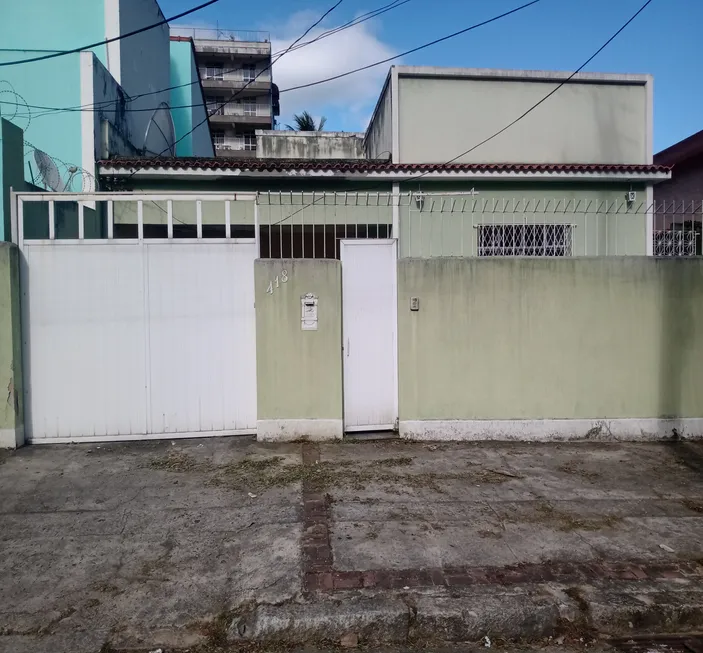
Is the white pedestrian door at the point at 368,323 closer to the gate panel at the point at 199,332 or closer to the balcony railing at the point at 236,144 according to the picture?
the gate panel at the point at 199,332

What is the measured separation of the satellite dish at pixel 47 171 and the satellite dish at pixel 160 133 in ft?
16.4

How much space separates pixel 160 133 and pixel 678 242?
12.0 m

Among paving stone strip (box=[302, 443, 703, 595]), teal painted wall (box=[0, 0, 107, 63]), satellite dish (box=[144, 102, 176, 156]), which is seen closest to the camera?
paving stone strip (box=[302, 443, 703, 595])

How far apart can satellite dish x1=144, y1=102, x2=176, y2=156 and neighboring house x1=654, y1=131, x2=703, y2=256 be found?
34.5ft

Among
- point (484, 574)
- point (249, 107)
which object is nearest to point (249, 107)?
point (249, 107)

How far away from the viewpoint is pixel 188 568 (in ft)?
11.6

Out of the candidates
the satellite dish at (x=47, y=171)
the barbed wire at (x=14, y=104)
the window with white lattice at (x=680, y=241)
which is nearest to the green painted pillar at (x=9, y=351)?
the satellite dish at (x=47, y=171)

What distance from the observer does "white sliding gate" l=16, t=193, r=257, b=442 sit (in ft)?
19.0

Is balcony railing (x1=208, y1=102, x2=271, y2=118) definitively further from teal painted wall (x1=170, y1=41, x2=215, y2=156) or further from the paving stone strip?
the paving stone strip

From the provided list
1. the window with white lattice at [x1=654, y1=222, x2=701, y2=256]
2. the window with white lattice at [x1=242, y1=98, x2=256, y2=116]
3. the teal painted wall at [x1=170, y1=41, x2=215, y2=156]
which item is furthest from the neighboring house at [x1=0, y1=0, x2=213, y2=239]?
the window with white lattice at [x1=242, y1=98, x2=256, y2=116]

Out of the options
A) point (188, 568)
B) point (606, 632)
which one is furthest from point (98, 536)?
point (606, 632)

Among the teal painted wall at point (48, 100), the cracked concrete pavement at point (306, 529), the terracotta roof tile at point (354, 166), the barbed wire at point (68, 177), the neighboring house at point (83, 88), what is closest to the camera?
the cracked concrete pavement at point (306, 529)

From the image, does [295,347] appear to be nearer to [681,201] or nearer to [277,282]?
[277,282]

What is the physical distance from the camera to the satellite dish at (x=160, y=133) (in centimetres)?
1280
